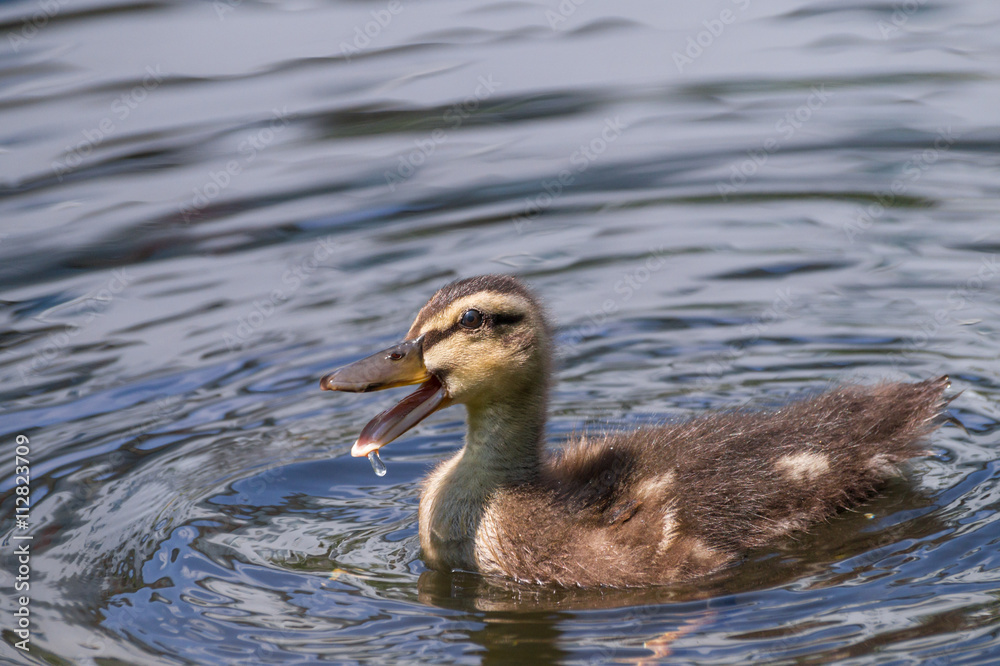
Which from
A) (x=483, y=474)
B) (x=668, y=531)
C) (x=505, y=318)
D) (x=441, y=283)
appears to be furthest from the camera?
(x=441, y=283)

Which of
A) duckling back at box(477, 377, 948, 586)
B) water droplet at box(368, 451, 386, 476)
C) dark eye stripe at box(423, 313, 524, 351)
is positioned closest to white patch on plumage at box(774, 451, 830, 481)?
duckling back at box(477, 377, 948, 586)

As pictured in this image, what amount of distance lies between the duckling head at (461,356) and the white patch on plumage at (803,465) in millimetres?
1210

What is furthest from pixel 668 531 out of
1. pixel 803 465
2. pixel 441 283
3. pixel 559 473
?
pixel 441 283

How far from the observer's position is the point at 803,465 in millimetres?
6047

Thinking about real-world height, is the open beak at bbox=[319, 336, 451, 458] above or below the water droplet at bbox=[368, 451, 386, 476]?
above

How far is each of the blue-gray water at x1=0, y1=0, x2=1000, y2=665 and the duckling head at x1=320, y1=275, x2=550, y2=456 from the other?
76 cm

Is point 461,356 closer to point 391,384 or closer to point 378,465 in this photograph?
point 391,384

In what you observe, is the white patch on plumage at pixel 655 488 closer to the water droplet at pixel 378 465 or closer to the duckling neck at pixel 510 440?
the duckling neck at pixel 510 440

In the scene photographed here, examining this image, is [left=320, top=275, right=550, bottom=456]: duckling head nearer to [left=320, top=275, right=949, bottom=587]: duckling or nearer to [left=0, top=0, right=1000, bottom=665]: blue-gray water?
[left=320, top=275, right=949, bottom=587]: duckling

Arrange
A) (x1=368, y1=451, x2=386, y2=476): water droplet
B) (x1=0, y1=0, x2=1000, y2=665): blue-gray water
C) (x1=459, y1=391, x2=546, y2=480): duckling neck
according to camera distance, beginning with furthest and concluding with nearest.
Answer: (x1=368, y1=451, x2=386, y2=476): water droplet < (x1=459, y1=391, x2=546, y2=480): duckling neck < (x1=0, y1=0, x2=1000, y2=665): blue-gray water

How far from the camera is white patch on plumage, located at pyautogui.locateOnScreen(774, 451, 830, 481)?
602 centimetres

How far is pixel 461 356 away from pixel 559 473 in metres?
0.74

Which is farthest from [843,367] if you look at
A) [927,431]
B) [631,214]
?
[631,214]

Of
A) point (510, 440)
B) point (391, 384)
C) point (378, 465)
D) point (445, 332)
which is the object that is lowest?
point (378, 465)
